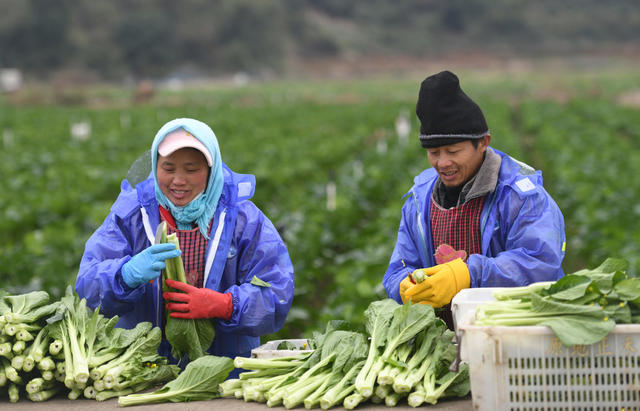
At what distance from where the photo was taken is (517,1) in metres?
115

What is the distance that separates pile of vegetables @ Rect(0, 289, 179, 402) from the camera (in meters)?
3.00

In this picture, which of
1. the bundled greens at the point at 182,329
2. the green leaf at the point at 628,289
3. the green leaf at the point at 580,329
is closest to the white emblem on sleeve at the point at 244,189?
the bundled greens at the point at 182,329

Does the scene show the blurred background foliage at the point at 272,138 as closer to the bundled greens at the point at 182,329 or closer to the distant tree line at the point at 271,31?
the distant tree line at the point at 271,31

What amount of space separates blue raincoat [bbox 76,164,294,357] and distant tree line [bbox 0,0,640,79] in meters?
75.6

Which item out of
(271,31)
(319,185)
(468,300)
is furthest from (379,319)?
(271,31)

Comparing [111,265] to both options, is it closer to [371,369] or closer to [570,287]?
[371,369]

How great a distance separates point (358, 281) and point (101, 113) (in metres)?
28.3

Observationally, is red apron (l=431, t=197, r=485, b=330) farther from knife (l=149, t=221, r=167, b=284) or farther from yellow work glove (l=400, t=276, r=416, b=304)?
knife (l=149, t=221, r=167, b=284)

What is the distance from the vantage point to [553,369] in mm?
2551

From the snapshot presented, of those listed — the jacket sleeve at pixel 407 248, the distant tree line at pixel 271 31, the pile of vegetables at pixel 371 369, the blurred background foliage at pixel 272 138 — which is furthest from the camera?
the distant tree line at pixel 271 31

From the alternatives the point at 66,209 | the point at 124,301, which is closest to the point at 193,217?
the point at 124,301

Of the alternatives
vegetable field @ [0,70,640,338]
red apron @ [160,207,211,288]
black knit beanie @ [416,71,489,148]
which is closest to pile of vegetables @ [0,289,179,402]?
red apron @ [160,207,211,288]

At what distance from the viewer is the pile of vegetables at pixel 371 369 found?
2.89 metres

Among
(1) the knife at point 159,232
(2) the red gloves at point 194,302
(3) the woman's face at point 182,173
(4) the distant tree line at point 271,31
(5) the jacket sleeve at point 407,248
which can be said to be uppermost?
(4) the distant tree line at point 271,31
